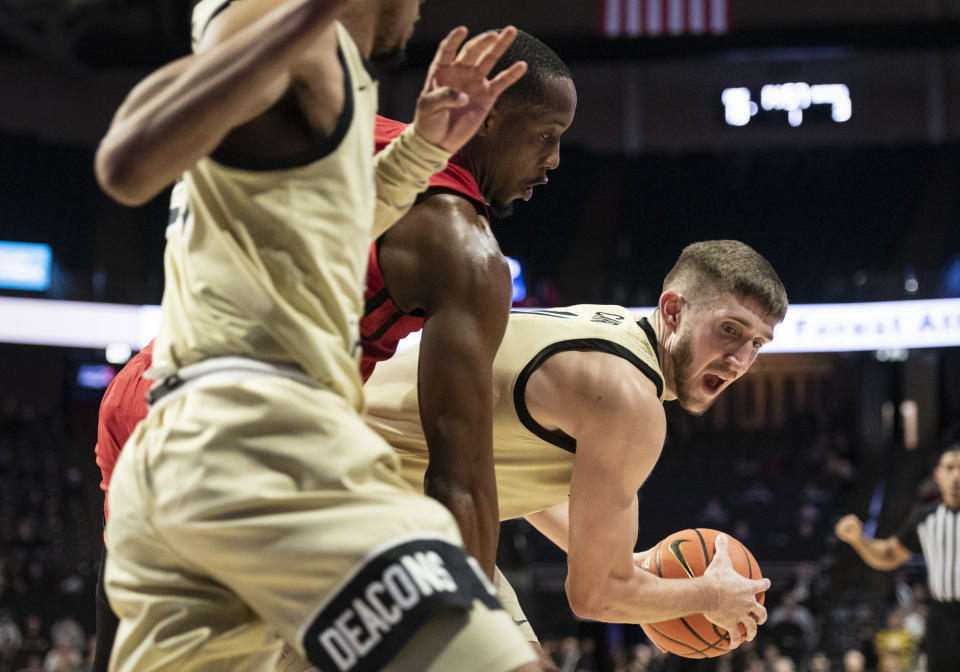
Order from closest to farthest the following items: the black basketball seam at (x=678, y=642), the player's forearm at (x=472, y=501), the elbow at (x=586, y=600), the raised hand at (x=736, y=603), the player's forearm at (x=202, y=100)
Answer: the player's forearm at (x=202, y=100)
the player's forearm at (x=472, y=501)
the elbow at (x=586, y=600)
the raised hand at (x=736, y=603)
the black basketball seam at (x=678, y=642)

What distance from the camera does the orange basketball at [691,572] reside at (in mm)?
3156

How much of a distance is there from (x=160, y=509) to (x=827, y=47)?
19.8 meters

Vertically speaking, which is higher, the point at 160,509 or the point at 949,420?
the point at 160,509

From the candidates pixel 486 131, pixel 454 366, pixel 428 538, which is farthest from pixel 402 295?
pixel 428 538

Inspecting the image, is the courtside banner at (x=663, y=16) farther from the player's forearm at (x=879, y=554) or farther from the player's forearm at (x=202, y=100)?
the player's forearm at (x=202, y=100)

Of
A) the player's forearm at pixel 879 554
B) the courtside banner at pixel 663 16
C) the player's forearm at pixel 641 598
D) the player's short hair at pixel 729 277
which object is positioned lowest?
the player's forearm at pixel 879 554

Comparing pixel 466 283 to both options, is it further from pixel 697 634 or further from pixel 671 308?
pixel 697 634

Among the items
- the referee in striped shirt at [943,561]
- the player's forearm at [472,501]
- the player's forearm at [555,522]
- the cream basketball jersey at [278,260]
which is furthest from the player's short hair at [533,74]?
the referee in striped shirt at [943,561]

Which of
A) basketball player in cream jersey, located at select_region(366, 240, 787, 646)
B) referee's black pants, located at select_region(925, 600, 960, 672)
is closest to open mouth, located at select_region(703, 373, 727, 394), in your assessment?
basketball player in cream jersey, located at select_region(366, 240, 787, 646)

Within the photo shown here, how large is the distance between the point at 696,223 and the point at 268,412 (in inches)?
735

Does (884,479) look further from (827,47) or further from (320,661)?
(320,661)

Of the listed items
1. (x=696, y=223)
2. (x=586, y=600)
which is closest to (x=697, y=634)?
(x=586, y=600)

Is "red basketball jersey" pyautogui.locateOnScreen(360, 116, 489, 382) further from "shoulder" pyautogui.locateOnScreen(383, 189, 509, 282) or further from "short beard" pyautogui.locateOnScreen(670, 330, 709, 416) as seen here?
"short beard" pyautogui.locateOnScreen(670, 330, 709, 416)

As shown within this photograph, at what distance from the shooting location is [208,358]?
5.30 feet
